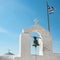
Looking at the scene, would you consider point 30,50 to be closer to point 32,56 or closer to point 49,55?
point 32,56

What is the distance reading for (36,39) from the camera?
14.5 m

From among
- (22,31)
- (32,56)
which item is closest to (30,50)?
(32,56)

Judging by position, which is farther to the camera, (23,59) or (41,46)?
(41,46)

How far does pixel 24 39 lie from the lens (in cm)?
1394

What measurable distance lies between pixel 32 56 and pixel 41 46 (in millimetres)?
1218

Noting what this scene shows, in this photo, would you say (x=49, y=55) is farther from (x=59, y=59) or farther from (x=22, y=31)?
(x=22, y=31)

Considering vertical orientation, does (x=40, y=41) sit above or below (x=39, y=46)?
above

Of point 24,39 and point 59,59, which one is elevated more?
point 24,39

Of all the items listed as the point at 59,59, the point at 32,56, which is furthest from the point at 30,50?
the point at 59,59

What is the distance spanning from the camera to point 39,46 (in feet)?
48.7

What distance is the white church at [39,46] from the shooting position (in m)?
13.7

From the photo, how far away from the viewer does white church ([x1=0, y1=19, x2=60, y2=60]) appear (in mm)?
13745

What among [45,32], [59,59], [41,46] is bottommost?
[59,59]

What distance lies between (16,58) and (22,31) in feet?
7.10
